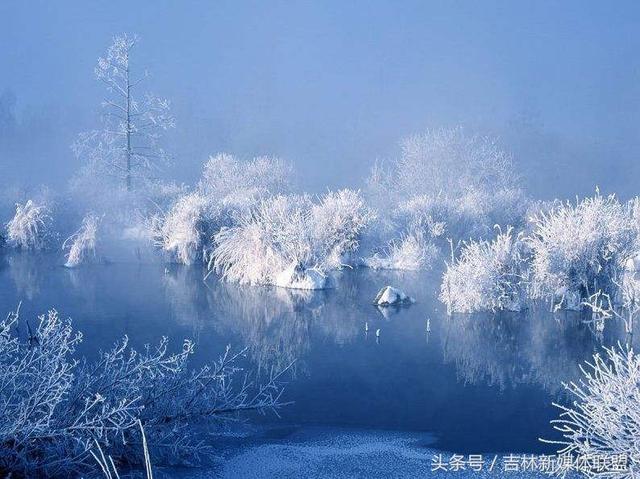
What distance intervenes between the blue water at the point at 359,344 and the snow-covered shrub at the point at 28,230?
385cm

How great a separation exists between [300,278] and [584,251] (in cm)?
636

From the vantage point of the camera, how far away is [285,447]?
21.2 feet

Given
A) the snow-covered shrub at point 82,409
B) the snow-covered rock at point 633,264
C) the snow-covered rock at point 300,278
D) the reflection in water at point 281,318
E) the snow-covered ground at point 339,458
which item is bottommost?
the snow-covered ground at point 339,458

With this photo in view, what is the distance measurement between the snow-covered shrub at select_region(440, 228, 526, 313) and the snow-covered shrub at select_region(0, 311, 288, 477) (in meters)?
6.65

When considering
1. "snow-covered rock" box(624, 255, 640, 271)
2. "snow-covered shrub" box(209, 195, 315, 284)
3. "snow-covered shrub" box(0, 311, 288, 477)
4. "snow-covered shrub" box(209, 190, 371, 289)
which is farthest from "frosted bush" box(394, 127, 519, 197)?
"snow-covered shrub" box(0, 311, 288, 477)

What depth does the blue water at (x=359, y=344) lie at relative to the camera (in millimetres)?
7293

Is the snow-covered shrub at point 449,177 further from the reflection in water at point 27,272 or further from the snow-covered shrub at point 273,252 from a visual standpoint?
the reflection in water at point 27,272

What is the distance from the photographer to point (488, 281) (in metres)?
12.7

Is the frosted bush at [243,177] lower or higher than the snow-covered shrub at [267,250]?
higher

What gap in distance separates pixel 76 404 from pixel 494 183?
35593 millimetres

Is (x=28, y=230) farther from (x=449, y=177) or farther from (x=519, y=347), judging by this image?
(x=449, y=177)

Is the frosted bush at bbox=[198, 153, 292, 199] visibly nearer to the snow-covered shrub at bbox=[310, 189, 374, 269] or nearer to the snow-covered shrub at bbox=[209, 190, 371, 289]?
the snow-covered shrub at bbox=[310, 189, 374, 269]

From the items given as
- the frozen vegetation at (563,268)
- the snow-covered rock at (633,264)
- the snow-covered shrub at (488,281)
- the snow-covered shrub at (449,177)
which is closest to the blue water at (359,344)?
the snow-covered shrub at (488,281)

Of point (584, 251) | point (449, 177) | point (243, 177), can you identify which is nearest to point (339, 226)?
point (584, 251)
